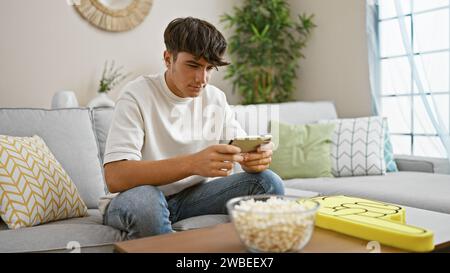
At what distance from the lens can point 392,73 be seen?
316cm

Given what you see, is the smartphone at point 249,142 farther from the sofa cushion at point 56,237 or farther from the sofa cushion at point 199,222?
the sofa cushion at point 56,237

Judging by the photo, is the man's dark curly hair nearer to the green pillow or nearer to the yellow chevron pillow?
the yellow chevron pillow

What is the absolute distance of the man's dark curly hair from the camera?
1.60 metres

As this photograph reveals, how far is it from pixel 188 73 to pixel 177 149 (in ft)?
0.97

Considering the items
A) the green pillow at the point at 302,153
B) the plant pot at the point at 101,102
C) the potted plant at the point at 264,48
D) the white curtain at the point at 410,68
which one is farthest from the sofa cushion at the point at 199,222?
the potted plant at the point at 264,48

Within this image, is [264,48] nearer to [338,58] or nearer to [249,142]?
[338,58]

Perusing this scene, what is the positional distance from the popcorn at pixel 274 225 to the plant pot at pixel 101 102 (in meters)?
2.34

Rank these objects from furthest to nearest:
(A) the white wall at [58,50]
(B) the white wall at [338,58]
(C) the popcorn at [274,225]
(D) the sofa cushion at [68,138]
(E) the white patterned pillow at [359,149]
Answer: (B) the white wall at [338,58] < (A) the white wall at [58,50] < (E) the white patterned pillow at [359,149] < (D) the sofa cushion at [68,138] < (C) the popcorn at [274,225]

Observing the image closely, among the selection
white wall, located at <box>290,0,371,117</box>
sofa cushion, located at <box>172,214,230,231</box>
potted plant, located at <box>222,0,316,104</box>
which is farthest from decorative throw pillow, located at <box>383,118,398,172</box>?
sofa cushion, located at <box>172,214,230,231</box>

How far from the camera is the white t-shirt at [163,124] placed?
1.58 meters

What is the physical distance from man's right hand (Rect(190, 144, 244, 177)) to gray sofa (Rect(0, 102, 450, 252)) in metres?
0.25

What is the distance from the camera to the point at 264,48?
3.71 m

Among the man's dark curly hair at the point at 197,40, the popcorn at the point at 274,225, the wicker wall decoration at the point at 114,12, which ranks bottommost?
the popcorn at the point at 274,225
